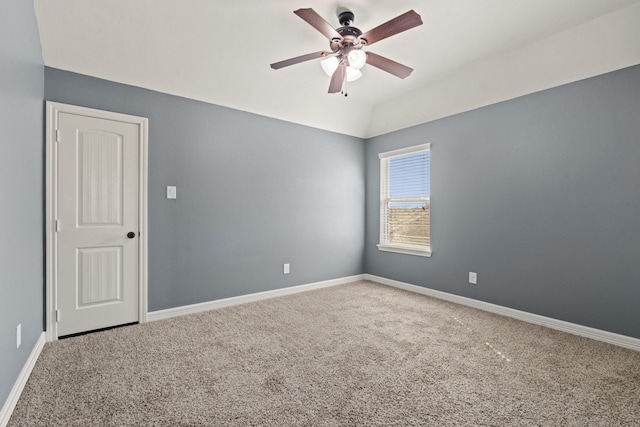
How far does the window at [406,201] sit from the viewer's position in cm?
426

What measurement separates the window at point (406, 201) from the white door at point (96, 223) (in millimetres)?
3323

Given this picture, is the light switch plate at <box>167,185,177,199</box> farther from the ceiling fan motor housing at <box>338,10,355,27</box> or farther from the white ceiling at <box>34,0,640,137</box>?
the ceiling fan motor housing at <box>338,10,355,27</box>

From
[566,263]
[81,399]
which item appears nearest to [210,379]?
[81,399]

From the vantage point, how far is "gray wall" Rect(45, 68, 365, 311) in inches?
126

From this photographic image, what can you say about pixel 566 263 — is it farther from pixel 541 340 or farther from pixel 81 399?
pixel 81 399

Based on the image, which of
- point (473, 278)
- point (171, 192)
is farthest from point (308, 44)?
point (473, 278)

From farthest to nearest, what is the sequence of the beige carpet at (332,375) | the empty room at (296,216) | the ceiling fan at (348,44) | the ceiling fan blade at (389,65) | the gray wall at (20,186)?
the ceiling fan blade at (389,65), the ceiling fan at (348,44), the empty room at (296,216), the beige carpet at (332,375), the gray wall at (20,186)

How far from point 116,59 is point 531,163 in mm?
4157

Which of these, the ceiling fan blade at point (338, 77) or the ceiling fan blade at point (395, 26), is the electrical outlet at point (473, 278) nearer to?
the ceiling fan blade at point (338, 77)

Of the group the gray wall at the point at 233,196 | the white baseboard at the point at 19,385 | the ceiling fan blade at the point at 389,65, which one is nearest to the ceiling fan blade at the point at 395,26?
the ceiling fan blade at the point at 389,65

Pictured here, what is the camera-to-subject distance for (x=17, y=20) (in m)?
1.84

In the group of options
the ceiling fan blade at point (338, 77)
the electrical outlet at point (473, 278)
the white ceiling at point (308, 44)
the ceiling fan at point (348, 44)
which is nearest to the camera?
the ceiling fan at point (348, 44)

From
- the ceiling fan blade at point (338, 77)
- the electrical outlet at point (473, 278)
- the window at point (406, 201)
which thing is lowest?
the electrical outlet at point (473, 278)

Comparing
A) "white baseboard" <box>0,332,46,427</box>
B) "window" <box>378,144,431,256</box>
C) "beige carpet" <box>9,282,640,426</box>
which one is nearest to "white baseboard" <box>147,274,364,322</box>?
"beige carpet" <box>9,282,640,426</box>
